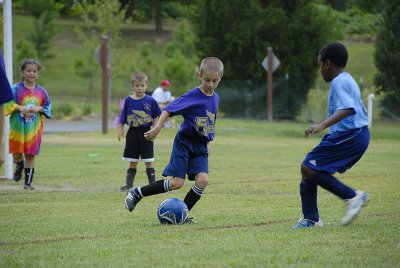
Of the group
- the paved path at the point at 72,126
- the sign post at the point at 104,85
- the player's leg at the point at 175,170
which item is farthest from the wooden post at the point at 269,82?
the player's leg at the point at 175,170

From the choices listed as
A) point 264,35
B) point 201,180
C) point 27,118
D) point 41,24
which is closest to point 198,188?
point 201,180

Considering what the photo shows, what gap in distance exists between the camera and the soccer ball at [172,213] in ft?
29.4

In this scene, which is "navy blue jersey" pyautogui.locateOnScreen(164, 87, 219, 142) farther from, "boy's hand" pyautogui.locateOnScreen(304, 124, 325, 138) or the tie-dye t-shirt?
the tie-dye t-shirt

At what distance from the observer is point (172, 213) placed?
8.96 metres

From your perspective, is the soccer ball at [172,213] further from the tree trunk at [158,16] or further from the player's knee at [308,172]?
the tree trunk at [158,16]

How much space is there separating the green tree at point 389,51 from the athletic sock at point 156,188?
25311mm

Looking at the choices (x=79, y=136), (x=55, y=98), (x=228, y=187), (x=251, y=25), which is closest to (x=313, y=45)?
(x=251, y=25)

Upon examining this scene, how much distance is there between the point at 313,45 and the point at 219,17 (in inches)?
165

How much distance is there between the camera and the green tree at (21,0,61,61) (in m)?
50.8

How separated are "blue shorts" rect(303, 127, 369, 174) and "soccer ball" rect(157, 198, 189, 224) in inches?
57.5

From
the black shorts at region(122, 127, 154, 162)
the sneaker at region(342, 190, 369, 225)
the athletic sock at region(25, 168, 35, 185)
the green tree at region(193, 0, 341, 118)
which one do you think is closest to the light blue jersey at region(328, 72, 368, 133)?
the sneaker at region(342, 190, 369, 225)

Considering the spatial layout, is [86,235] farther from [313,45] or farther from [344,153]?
[313,45]

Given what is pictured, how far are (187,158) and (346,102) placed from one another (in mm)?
1925

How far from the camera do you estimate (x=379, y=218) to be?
9.10 meters
